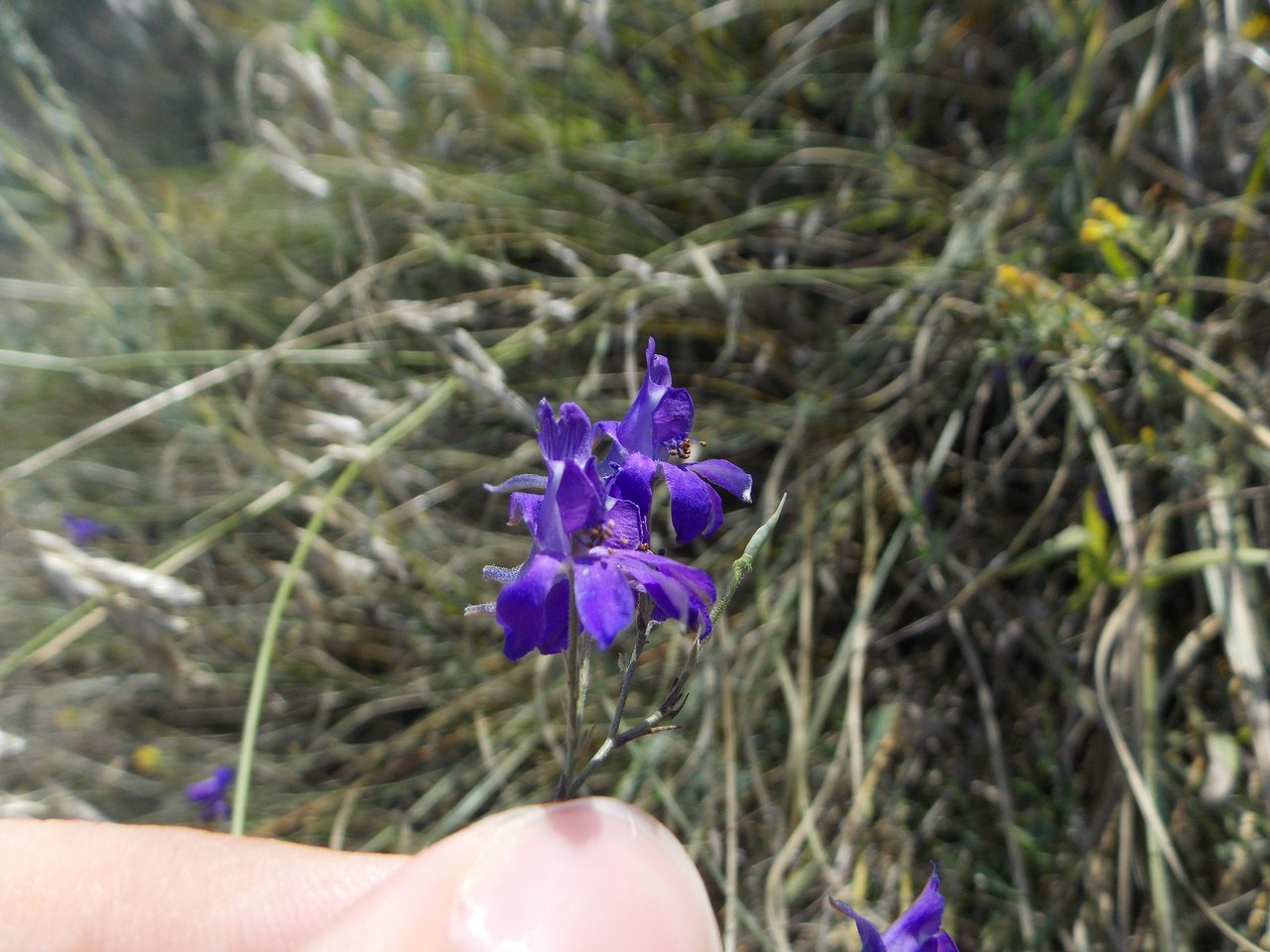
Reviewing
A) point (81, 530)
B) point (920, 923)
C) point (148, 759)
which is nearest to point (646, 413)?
point (920, 923)

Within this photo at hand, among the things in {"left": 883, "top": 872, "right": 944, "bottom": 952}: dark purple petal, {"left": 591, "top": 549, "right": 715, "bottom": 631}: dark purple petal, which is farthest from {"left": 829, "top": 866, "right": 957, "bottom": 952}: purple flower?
{"left": 591, "top": 549, "right": 715, "bottom": 631}: dark purple petal

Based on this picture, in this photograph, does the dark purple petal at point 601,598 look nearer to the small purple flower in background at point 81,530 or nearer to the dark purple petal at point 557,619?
the dark purple petal at point 557,619

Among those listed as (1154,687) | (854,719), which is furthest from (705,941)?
(1154,687)

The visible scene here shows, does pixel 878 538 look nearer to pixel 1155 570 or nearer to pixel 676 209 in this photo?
pixel 1155 570

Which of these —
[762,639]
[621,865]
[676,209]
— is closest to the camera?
[621,865]

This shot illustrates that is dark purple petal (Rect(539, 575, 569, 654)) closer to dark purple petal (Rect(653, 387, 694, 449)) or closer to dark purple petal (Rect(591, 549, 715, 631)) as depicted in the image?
Result: dark purple petal (Rect(591, 549, 715, 631))

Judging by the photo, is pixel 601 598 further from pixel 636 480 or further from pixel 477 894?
pixel 477 894

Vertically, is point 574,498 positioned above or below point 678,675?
above
